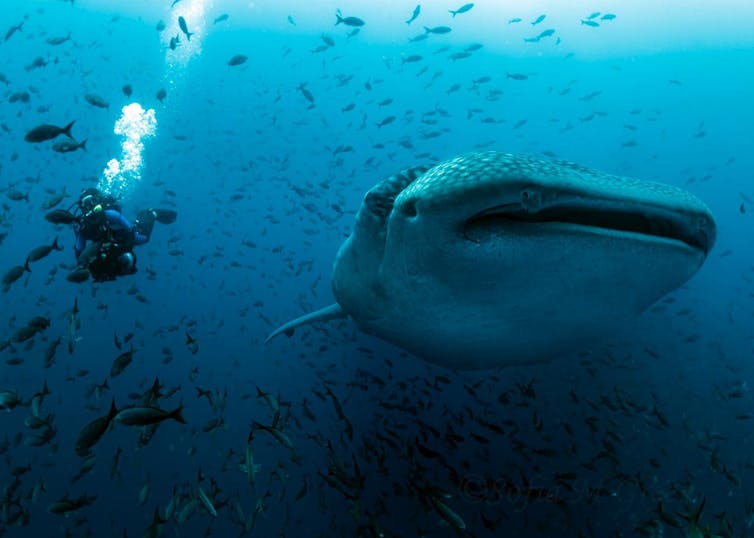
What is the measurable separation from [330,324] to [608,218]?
40.2ft

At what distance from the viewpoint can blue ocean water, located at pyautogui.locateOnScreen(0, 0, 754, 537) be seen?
8445mm

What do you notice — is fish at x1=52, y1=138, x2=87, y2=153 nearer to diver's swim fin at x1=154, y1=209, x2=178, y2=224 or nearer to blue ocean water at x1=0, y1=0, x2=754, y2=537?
blue ocean water at x1=0, y1=0, x2=754, y2=537

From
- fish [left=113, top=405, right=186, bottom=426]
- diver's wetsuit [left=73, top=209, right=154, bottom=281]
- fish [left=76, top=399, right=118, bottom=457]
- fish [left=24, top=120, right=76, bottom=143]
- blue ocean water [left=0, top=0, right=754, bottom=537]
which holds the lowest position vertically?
blue ocean water [left=0, top=0, right=754, bottom=537]

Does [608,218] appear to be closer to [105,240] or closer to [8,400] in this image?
[8,400]

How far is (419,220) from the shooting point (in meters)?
2.13

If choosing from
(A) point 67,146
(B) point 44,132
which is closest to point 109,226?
(A) point 67,146

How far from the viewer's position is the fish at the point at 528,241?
186cm

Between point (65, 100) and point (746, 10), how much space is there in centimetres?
6523

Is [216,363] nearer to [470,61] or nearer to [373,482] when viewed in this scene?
[373,482]

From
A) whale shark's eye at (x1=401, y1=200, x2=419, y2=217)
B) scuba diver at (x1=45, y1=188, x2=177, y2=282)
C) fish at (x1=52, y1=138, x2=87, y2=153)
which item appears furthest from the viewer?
scuba diver at (x1=45, y1=188, x2=177, y2=282)

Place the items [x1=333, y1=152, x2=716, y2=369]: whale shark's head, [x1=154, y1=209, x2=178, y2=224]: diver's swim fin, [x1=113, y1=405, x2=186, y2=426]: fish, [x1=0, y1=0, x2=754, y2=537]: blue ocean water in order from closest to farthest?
1. [x1=333, y1=152, x2=716, y2=369]: whale shark's head
2. [x1=113, y1=405, x2=186, y2=426]: fish
3. [x1=0, y1=0, x2=754, y2=537]: blue ocean water
4. [x1=154, y1=209, x2=178, y2=224]: diver's swim fin

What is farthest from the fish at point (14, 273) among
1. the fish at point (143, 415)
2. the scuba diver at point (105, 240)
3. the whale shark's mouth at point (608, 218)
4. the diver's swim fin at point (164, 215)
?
the whale shark's mouth at point (608, 218)

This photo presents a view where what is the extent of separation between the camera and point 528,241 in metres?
1.96

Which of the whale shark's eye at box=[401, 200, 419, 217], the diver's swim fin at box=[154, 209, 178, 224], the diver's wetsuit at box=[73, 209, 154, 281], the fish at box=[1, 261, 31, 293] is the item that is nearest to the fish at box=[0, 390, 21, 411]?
the fish at box=[1, 261, 31, 293]
